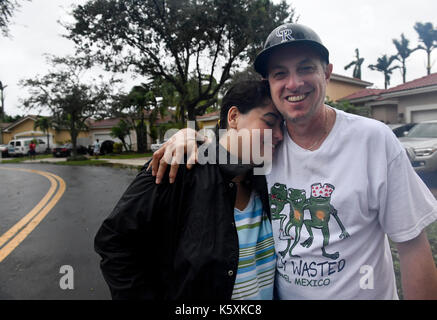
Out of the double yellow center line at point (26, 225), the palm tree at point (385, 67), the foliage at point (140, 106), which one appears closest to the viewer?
the double yellow center line at point (26, 225)

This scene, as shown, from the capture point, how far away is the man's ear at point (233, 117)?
1.64 m

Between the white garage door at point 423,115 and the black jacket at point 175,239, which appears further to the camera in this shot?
the white garage door at point 423,115

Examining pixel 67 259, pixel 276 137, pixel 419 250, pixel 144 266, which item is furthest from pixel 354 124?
pixel 67 259

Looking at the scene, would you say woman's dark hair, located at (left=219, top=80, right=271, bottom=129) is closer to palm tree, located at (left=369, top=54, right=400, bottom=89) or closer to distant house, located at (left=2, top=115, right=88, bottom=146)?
distant house, located at (left=2, top=115, right=88, bottom=146)

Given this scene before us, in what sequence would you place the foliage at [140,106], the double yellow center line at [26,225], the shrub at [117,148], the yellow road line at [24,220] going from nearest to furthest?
1. the double yellow center line at [26,225]
2. the yellow road line at [24,220]
3. the foliage at [140,106]
4. the shrub at [117,148]

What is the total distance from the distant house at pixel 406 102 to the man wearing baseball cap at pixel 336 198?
14.9 m

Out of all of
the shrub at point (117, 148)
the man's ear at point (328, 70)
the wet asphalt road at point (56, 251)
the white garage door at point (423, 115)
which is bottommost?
the wet asphalt road at point (56, 251)

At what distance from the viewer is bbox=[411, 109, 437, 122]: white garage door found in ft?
44.1

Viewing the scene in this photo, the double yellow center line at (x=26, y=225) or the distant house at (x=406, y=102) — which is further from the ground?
the distant house at (x=406, y=102)

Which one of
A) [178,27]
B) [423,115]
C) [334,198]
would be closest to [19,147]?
[178,27]

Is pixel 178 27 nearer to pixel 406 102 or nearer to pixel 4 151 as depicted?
pixel 406 102

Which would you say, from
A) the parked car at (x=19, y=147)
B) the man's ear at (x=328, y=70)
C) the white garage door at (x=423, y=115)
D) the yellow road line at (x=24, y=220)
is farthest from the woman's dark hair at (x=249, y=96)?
the parked car at (x=19, y=147)

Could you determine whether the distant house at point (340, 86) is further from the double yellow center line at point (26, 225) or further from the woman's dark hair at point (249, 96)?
the woman's dark hair at point (249, 96)

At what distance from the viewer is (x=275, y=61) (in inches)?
61.3
